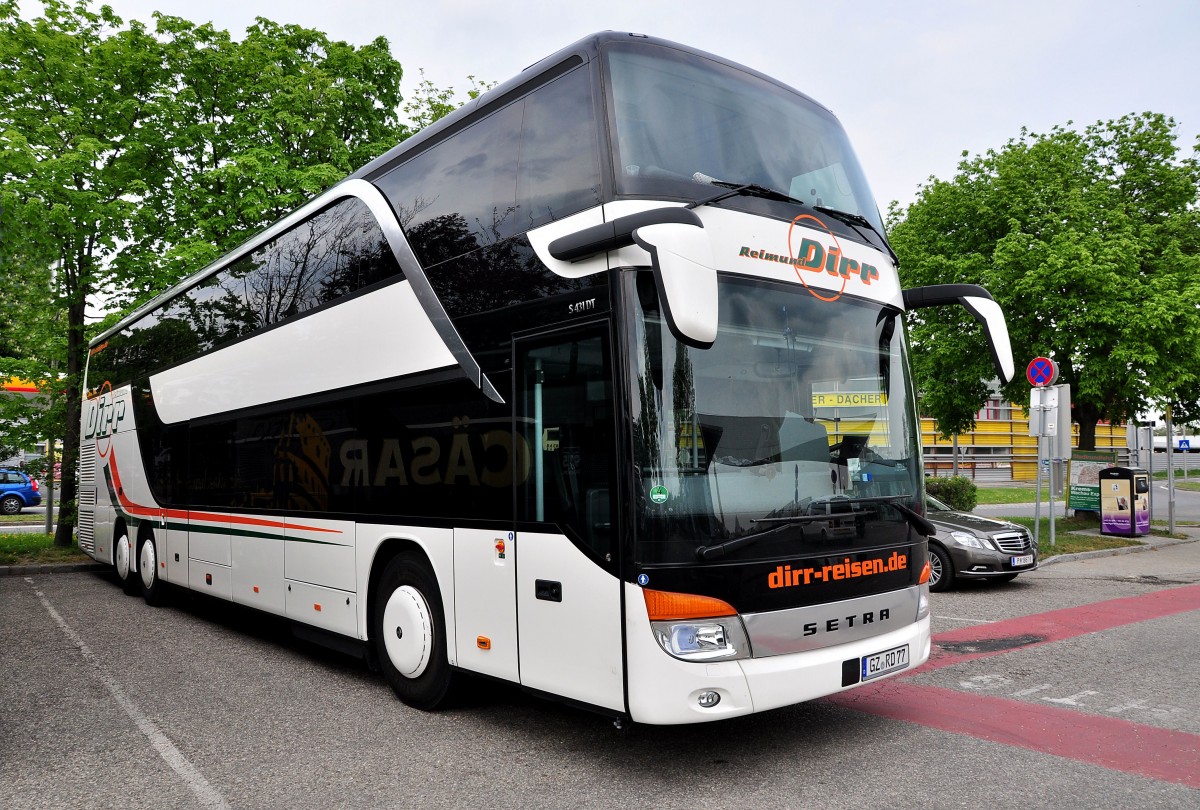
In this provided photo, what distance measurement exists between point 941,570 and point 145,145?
570 inches

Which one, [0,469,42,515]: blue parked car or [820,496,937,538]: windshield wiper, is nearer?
[820,496,937,538]: windshield wiper

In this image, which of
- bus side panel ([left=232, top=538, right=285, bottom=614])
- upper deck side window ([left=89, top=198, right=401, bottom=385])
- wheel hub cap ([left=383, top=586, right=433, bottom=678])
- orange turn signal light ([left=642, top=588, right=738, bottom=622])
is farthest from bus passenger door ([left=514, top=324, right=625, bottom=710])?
bus side panel ([left=232, top=538, right=285, bottom=614])

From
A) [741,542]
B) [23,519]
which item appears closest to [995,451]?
[23,519]

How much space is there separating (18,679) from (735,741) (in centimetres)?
583

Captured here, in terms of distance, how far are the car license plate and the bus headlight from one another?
909mm

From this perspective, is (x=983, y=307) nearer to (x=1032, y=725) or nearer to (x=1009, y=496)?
(x=1032, y=725)

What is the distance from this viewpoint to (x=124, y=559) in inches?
493

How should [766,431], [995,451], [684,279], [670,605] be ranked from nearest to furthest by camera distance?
[684,279], [670,605], [766,431], [995,451]

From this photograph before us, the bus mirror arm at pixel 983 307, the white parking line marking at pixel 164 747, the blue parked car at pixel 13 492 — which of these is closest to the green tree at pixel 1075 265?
the bus mirror arm at pixel 983 307

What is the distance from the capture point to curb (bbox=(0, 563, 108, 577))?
14508mm

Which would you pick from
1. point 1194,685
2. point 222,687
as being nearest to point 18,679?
point 222,687

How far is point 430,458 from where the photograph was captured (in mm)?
6031

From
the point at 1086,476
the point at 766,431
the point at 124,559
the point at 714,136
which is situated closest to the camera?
the point at 766,431

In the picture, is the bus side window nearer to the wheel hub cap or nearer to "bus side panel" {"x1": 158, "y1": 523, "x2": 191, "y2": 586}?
the wheel hub cap
